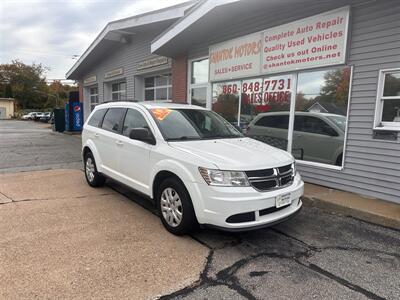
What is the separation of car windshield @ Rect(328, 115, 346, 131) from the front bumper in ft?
10.8

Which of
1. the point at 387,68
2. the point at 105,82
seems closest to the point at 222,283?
the point at 387,68

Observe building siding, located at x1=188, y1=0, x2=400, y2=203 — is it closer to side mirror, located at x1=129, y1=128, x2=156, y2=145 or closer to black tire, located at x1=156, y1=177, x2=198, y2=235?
black tire, located at x1=156, y1=177, x2=198, y2=235

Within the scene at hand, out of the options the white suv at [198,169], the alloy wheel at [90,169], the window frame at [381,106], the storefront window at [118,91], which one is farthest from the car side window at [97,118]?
the storefront window at [118,91]

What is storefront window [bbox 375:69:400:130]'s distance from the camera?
545 cm

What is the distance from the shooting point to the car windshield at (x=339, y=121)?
6.27 metres

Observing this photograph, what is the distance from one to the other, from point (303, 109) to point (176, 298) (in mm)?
5492

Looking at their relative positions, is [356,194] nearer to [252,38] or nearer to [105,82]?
[252,38]

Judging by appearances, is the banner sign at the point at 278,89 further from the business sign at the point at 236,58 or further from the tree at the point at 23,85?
the tree at the point at 23,85

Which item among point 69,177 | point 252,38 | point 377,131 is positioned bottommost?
point 69,177

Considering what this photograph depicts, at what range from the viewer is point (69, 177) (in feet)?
24.8

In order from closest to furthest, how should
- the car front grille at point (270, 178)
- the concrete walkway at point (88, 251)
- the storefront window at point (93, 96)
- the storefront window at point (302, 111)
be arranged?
the concrete walkway at point (88, 251) < the car front grille at point (270, 178) < the storefront window at point (302, 111) < the storefront window at point (93, 96)

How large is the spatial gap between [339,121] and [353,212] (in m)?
2.14

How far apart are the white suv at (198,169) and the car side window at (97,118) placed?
23.7 inches

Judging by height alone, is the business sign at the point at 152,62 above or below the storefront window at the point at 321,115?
above
